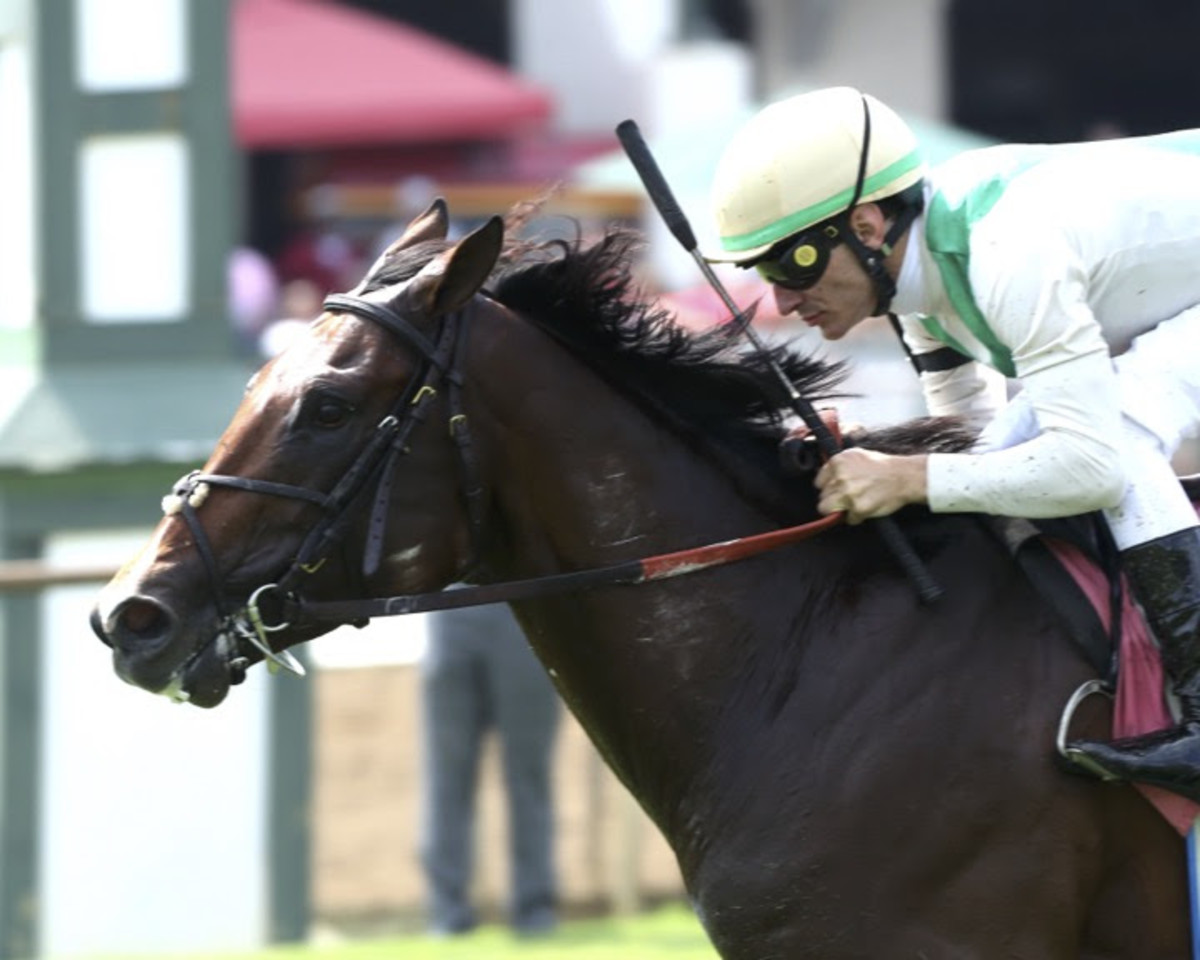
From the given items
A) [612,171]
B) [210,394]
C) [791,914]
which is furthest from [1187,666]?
[612,171]

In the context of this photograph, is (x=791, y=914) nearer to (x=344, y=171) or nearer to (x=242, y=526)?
(x=242, y=526)

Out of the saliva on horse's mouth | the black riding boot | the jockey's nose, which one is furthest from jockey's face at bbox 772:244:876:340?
the saliva on horse's mouth

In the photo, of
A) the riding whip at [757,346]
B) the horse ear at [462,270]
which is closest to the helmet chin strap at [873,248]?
the riding whip at [757,346]

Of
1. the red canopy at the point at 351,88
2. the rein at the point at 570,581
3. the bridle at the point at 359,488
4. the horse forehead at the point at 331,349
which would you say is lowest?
the red canopy at the point at 351,88

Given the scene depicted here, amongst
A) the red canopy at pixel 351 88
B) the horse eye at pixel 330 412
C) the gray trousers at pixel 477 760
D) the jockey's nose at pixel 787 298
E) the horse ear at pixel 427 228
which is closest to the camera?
the horse eye at pixel 330 412

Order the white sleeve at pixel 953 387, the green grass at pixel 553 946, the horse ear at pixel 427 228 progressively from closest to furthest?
1. the horse ear at pixel 427 228
2. the white sleeve at pixel 953 387
3. the green grass at pixel 553 946

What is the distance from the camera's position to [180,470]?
7.93 meters

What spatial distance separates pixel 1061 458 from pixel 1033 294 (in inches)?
10.3

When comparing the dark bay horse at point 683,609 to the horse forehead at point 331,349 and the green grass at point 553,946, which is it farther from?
the green grass at point 553,946

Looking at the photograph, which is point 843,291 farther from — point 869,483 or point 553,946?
point 553,946

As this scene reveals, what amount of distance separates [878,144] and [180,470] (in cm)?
427

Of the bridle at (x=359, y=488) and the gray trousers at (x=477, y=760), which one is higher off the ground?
the bridle at (x=359, y=488)

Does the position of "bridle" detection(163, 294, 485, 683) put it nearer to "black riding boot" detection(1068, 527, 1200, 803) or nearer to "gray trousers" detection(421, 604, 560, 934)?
"black riding boot" detection(1068, 527, 1200, 803)

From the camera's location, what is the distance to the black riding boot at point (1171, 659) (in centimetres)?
386
